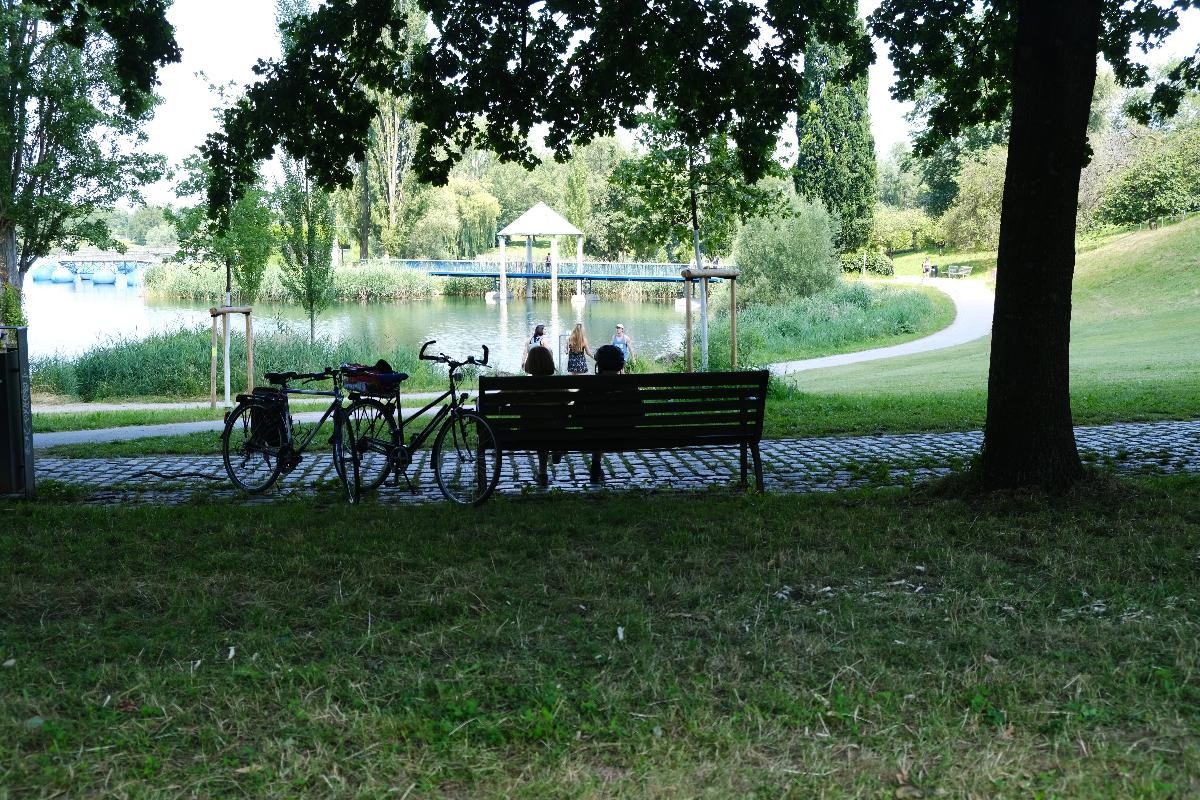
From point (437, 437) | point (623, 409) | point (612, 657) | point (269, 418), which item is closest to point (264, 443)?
point (269, 418)

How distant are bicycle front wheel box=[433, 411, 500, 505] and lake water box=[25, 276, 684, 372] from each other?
16.6 metres

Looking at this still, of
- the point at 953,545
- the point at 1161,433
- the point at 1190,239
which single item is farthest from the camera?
the point at 1190,239

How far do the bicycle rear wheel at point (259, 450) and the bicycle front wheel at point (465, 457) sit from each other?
146 cm

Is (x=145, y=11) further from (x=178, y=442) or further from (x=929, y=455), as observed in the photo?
(x=929, y=455)

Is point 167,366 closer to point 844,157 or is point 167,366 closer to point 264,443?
point 264,443

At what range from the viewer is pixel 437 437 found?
769 cm

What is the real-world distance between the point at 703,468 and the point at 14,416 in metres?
5.18

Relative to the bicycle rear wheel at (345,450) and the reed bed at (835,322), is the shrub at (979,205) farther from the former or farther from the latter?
the bicycle rear wheel at (345,450)

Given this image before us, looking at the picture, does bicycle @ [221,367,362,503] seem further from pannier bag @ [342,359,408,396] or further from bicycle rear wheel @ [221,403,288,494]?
pannier bag @ [342,359,408,396]

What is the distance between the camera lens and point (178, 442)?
1153 centimetres

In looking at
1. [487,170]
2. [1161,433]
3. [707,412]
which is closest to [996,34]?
[1161,433]

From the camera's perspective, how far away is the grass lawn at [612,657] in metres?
3.16

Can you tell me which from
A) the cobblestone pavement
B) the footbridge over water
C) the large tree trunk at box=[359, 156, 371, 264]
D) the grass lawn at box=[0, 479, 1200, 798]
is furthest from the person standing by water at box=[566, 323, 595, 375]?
the large tree trunk at box=[359, 156, 371, 264]

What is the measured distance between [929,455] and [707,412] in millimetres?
2698
